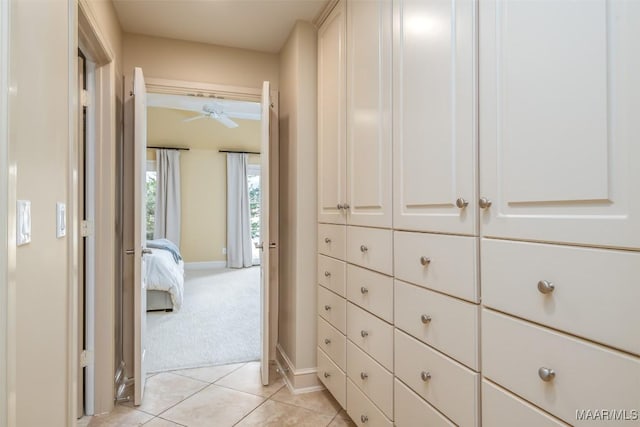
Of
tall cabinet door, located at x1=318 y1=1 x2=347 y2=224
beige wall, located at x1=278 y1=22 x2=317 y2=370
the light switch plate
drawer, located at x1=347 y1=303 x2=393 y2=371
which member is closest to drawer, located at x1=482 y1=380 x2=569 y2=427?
drawer, located at x1=347 y1=303 x2=393 y2=371

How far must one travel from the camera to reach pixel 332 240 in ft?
7.20

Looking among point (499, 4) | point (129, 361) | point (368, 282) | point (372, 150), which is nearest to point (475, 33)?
point (499, 4)

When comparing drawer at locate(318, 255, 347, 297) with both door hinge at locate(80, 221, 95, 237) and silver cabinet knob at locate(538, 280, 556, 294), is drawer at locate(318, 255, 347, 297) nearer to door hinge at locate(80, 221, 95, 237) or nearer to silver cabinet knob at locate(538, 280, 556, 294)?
silver cabinet knob at locate(538, 280, 556, 294)

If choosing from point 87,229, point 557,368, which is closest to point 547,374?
point 557,368

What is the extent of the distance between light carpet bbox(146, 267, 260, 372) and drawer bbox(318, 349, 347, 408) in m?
0.86

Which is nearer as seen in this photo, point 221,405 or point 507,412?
point 507,412

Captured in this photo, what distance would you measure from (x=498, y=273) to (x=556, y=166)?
331mm

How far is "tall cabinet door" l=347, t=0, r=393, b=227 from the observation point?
5.26ft

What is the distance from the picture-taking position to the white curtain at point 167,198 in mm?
6762

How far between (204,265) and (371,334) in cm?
603

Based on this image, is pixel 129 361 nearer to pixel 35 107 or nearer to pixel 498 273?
pixel 35 107

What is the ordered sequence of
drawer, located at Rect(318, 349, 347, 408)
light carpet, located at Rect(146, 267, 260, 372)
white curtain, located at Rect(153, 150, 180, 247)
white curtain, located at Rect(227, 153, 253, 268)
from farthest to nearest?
white curtain, located at Rect(227, 153, 253, 268) < white curtain, located at Rect(153, 150, 180, 247) < light carpet, located at Rect(146, 267, 260, 372) < drawer, located at Rect(318, 349, 347, 408)

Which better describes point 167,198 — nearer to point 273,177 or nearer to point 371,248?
point 273,177

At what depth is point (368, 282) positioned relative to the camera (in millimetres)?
1753
